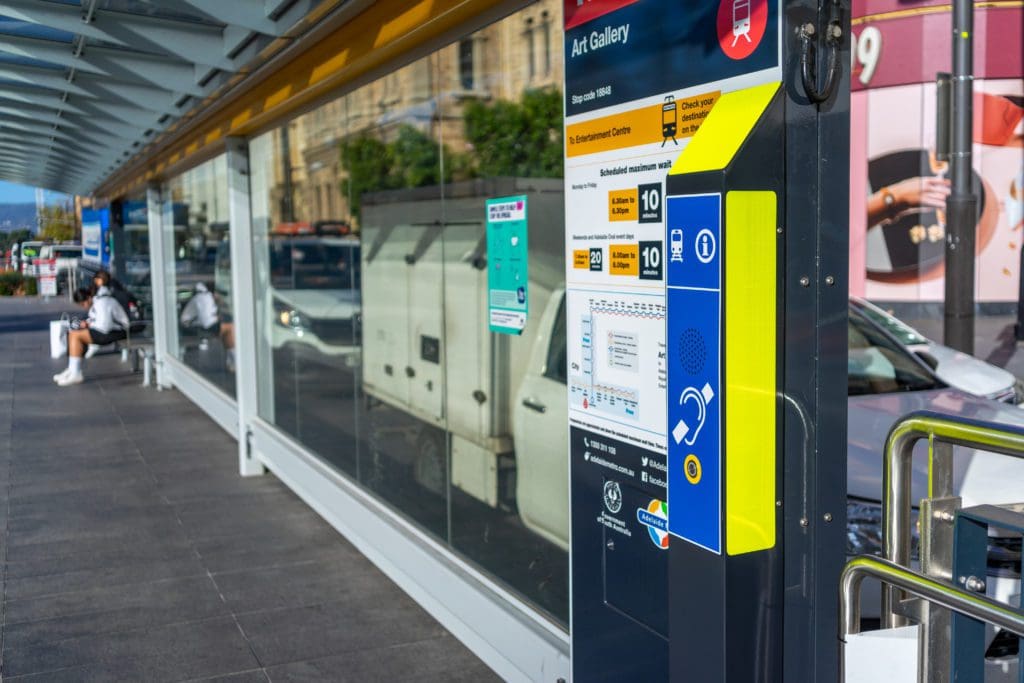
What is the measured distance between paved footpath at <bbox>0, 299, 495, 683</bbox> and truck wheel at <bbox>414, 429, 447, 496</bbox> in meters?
0.62

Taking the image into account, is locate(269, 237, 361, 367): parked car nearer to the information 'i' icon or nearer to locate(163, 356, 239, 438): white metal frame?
locate(163, 356, 239, 438): white metal frame

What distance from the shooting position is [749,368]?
2496 millimetres

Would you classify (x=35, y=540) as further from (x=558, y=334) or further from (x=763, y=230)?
(x=763, y=230)

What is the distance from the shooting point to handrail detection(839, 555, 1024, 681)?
1.97 meters

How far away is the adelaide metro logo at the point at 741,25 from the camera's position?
253 cm

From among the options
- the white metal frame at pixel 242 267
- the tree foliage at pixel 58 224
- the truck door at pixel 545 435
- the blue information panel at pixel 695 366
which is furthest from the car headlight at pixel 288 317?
the tree foliage at pixel 58 224

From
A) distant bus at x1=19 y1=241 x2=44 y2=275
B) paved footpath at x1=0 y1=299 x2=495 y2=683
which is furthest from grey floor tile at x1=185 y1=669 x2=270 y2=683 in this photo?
distant bus at x1=19 y1=241 x2=44 y2=275

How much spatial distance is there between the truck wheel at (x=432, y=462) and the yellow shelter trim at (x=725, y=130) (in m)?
2.93

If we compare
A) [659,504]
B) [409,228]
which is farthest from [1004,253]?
[659,504]

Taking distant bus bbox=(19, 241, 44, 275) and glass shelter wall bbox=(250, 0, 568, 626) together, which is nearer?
glass shelter wall bbox=(250, 0, 568, 626)

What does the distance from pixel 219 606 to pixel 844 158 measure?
403 centimetres

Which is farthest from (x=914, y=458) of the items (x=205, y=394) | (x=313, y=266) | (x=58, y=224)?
(x=58, y=224)

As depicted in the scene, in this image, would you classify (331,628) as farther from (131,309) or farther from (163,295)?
(131,309)

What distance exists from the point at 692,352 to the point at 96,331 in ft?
44.1
